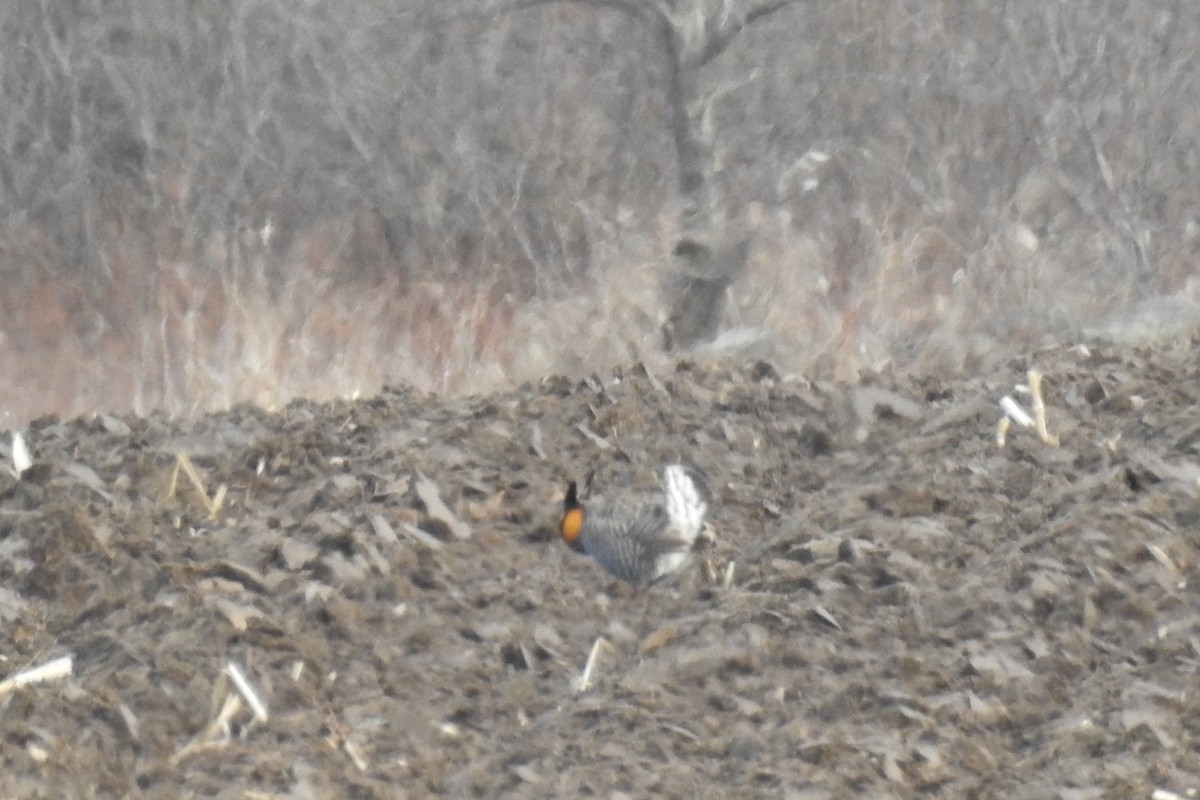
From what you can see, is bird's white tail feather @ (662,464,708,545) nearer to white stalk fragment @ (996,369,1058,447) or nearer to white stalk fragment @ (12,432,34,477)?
white stalk fragment @ (996,369,1058,447)

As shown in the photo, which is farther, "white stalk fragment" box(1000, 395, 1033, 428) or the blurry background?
the blurry background

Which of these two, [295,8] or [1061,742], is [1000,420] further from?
[295,8]

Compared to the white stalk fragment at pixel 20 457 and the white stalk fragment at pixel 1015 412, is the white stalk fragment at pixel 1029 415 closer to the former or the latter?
the white stalk fragment at pixel 1015 412

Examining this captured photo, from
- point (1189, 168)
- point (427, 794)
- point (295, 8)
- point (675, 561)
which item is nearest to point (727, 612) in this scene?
point (675, 561)

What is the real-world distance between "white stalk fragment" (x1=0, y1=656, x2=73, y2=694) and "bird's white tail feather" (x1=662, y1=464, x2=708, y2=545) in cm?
123

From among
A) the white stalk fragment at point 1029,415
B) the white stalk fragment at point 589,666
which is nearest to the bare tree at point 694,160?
the white stalk fragment at point 1029,415

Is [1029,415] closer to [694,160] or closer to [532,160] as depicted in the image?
[694,160]

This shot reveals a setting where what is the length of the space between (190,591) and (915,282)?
574cm

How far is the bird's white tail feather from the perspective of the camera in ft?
13.3

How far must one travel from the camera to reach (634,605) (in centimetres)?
391

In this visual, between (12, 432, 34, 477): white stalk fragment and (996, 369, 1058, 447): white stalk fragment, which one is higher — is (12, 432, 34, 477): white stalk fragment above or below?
below

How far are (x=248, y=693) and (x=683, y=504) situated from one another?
3.51ft

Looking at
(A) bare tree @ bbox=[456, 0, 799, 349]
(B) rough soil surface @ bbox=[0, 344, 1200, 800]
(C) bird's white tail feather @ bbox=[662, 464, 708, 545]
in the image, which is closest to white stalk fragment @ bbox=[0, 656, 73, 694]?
(B) rough soil surface @ bbox=[0, 344, 1200, 800]

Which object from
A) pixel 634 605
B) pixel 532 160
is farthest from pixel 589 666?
pixel 532 160
